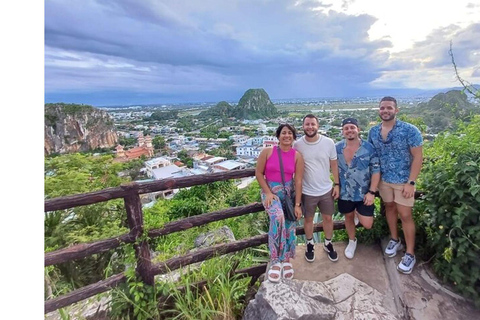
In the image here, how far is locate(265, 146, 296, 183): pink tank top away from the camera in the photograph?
2521 millimetres

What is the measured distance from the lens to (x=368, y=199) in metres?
2.67

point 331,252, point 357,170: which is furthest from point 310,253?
point 357,170

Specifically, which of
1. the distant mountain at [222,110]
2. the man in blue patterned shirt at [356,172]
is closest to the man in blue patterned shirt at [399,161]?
the man in blue patterned shirt at [356,172]

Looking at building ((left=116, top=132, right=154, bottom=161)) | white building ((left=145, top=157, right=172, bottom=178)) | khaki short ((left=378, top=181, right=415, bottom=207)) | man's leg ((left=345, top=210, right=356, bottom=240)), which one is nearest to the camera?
khaki short ((left=378, top=181, right=415, bottom=207))

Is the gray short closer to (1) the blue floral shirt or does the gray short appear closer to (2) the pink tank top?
(1) the blue floral shirt

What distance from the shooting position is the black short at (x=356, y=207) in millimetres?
2770

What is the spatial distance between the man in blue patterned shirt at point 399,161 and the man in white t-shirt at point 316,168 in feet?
1.48

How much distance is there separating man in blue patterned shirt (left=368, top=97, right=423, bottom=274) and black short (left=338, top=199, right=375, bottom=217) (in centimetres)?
19

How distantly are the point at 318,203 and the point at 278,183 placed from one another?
535 millimetres

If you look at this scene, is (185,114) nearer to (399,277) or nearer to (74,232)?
(74,232)

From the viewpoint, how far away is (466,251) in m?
2.14

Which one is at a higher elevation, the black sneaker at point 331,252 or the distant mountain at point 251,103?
the distant mountain at point 251,103

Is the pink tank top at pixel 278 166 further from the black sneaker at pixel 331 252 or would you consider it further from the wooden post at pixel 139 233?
the wooden post at pixel 139 233

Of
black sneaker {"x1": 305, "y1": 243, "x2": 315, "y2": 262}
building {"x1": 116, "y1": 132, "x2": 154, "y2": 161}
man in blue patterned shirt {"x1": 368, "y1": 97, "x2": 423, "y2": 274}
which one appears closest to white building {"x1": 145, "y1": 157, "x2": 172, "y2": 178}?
building {"x1": 116, "y1": 132, "x2": 154, "y2": 161}
